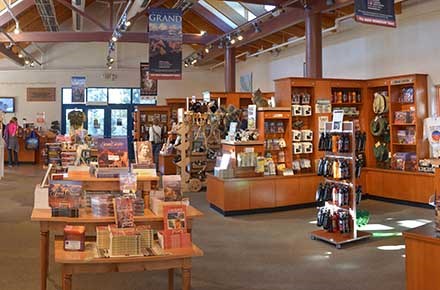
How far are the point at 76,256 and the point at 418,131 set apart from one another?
7422 mm

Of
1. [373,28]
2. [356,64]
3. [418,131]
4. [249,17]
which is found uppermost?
[249,17]

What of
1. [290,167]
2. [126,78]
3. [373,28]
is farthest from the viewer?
[126,78]

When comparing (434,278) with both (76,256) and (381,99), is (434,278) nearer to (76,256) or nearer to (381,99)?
(76,256)

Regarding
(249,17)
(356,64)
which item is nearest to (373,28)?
(356,64)

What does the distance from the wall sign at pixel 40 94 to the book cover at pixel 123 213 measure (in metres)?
16.7

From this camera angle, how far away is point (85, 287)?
4363 mm

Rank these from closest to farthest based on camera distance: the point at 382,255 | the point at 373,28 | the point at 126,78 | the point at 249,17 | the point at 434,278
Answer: the point at 434,278 < the point at 382,255 < the point at 373,28 < the point at 249,17 < the point at 126,78

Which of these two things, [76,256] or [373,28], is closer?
[76,256]

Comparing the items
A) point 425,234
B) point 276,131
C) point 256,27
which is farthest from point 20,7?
point 425,234

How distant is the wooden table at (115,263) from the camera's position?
3.08 meters

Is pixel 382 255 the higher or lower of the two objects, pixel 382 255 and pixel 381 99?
the lower

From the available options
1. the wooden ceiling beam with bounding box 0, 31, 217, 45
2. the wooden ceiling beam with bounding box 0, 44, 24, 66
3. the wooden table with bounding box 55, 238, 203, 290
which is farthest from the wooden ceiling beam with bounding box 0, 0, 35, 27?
the wooden table with bounding box 55, 238, 203, 290

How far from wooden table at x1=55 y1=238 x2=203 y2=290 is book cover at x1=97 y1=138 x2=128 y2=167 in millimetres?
1071

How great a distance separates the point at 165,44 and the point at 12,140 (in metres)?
9.55
